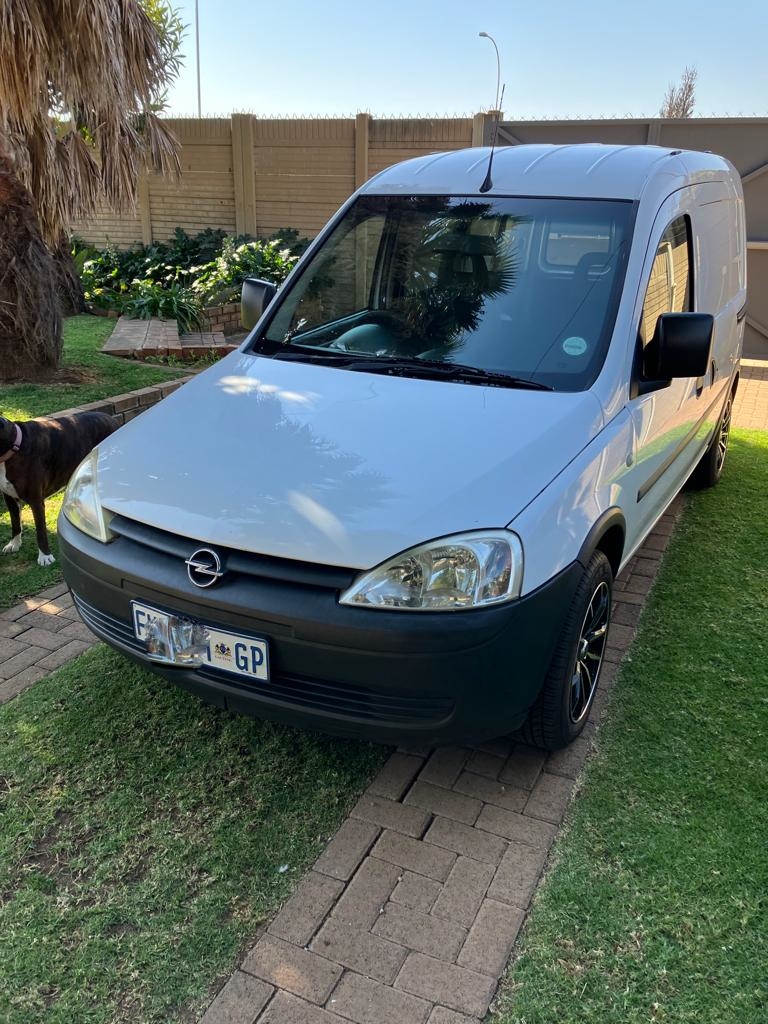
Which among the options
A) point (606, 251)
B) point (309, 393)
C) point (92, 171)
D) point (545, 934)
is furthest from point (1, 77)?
point (545, 934)

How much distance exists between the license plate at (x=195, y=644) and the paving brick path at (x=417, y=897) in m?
0.68

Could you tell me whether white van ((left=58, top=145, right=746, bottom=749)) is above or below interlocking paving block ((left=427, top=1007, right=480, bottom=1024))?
above

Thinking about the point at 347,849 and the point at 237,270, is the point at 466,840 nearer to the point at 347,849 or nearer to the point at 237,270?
the point at 347,849

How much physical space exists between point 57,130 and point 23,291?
1788mm

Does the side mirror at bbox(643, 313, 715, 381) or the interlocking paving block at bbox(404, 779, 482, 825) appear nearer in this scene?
the interlocking paving block at bbox(404, 779, 482, 825)

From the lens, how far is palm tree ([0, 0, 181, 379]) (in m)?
5.52

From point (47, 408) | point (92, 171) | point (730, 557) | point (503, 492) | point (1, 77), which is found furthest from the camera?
point (92, 171)

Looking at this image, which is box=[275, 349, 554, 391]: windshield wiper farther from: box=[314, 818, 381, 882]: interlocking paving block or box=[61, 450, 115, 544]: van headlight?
box=[314, 818, 381, 882]: interlocking paving block

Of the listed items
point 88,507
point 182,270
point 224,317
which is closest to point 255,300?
point 88,507

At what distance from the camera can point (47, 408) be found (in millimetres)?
6348

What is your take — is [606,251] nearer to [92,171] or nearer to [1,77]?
[1,77]

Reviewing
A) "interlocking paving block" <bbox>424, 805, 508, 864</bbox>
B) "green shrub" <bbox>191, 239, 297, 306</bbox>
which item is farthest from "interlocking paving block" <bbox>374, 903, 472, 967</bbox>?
"green shrub" <bbox>191, 239, 297, 306</bbox>

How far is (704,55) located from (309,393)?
3394 centimetres

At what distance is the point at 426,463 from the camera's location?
102 inches
